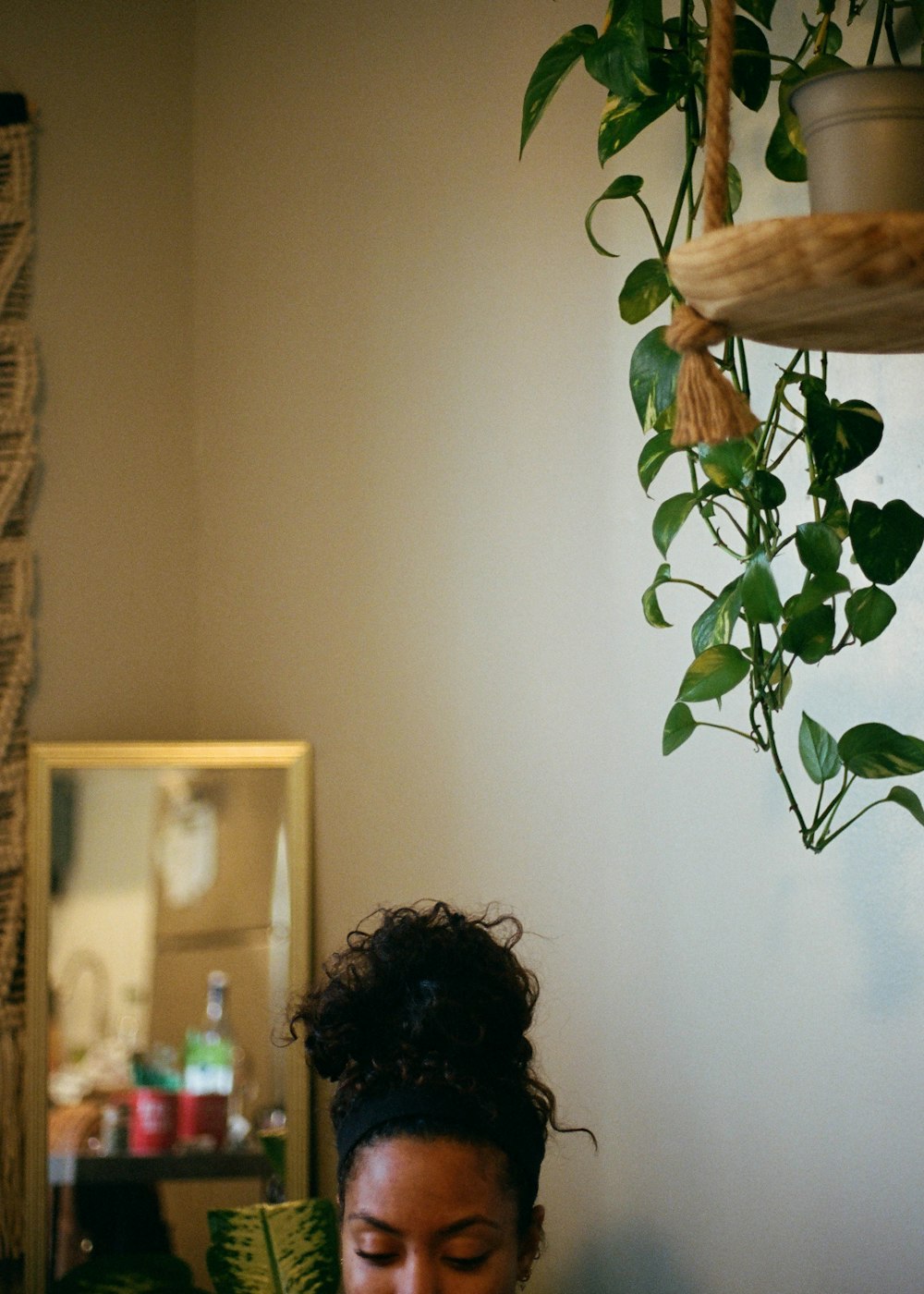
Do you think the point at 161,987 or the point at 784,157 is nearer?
the point at 784,157

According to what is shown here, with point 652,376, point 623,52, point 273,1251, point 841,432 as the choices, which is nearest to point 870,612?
point 841,432

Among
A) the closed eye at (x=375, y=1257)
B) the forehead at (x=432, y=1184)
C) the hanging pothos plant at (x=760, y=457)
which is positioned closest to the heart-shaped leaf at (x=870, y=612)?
the hanging pothos plant at (x=760, y=457)

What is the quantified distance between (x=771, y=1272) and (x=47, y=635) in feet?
4.19

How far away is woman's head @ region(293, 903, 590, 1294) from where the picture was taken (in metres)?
1.15

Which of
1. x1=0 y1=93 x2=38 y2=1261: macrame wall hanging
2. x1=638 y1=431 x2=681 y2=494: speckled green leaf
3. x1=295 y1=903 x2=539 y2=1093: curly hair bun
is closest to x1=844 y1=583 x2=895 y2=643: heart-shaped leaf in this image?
x1=638 y1=431 x2=681 y2=494: speckled green leaf

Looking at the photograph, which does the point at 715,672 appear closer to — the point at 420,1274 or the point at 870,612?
the point at 870,612

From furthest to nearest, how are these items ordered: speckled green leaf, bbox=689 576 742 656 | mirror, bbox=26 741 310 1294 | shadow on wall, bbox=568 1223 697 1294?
mirror, bbox=26 741 310 1294 < shadow on wall, bbox=568 1223 697 1294 < speckled green leaf, bbox=689 576 742 656

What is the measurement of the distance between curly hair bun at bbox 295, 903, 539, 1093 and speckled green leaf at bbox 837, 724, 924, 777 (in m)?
0.36

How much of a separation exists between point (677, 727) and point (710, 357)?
0.47 meters

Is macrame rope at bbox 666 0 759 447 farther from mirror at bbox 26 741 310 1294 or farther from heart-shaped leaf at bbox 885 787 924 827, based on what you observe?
mirror at bbox 26 741 310 1294

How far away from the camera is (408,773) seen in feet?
6.07

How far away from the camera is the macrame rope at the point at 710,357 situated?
0.90 m

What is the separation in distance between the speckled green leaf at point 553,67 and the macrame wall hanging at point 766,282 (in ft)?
0.78

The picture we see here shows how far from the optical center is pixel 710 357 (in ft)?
3.01
